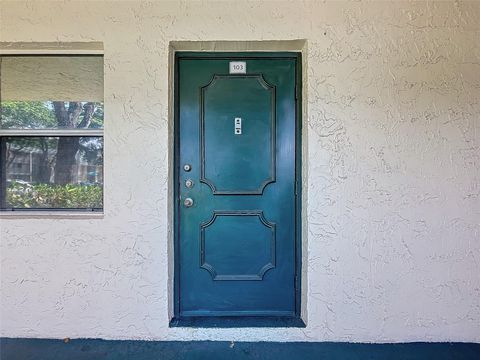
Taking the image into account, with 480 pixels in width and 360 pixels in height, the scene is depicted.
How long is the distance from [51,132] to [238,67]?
153cm

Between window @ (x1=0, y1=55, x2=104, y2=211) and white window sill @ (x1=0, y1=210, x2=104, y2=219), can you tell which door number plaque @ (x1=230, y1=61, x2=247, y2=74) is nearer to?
window @ (x1=0, y1=55, x2=104, y2=211)

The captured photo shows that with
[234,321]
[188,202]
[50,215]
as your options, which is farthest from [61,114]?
[234,321]

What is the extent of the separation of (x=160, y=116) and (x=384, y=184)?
1.72 metres

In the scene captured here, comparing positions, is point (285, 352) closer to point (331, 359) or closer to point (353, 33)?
point (331, 359)

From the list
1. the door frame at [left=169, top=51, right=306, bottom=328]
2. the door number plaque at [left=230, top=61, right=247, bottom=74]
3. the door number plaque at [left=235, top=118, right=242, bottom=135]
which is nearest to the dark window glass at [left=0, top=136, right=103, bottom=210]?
the door frame at [left=169, top=51, right=306, bottom=328]

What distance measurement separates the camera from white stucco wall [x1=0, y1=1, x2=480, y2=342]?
2.16m

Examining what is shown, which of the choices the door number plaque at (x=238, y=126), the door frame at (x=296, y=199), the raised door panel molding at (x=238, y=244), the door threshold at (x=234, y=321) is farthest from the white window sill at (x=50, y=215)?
the door number plaque at (x=238, y=126)

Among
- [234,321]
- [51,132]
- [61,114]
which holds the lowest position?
[234,321]

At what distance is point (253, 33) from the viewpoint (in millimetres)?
2164

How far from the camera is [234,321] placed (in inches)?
91.0

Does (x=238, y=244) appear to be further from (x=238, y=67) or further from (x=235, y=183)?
(x=238, y=67)

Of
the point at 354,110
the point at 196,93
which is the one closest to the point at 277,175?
the point at 354,110

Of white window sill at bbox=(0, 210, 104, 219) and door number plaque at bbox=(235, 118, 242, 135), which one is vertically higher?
door number plaque at bbox=(235, 118, 242, 135)

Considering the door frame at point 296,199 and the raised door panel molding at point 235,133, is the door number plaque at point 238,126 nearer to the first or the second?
the raised door panel molding at point 235,133
